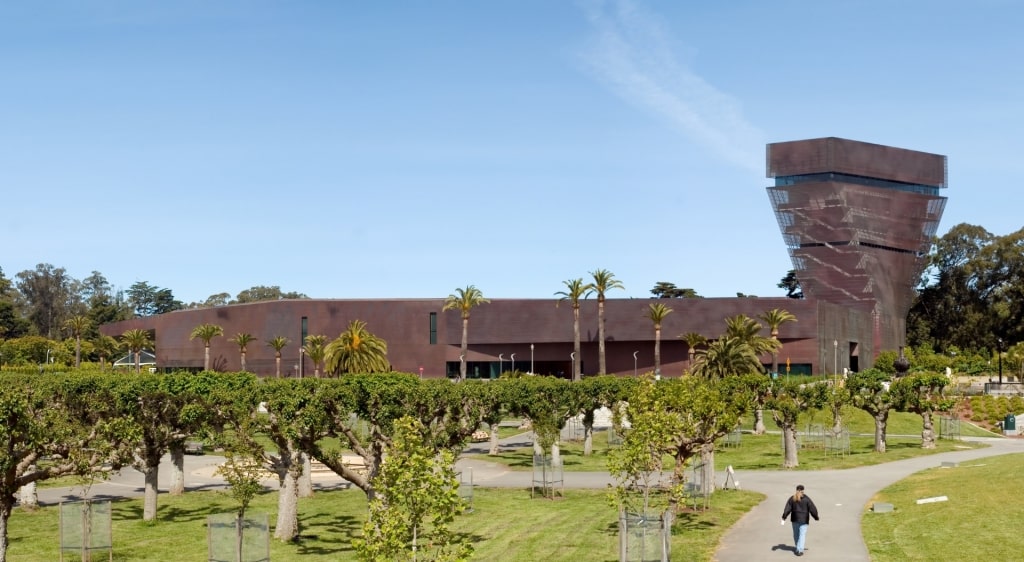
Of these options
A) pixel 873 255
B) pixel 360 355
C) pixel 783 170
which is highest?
pixel 783 170

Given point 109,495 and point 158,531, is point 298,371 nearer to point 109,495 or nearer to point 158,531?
point 109,495

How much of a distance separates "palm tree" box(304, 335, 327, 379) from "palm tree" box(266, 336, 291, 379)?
3234mm

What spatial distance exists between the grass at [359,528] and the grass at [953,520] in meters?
5.38

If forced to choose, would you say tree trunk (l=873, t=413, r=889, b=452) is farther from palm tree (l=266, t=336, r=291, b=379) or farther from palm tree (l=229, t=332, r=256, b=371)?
palm tree (l=229, t=332, r=256, b=371)

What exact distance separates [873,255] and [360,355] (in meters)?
98.2

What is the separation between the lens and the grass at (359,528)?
32125 millimetres

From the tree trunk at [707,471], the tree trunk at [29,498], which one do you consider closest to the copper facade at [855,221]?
the tree trunk at [707,471]

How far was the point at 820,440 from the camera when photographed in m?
67.2

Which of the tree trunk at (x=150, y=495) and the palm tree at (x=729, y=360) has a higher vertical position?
the palm tree at (x=729, y=360)

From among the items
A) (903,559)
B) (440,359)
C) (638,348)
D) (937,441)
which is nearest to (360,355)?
(440,359)

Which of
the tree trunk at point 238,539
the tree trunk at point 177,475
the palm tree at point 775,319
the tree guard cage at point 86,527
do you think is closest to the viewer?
the tree trunk at point 238,539

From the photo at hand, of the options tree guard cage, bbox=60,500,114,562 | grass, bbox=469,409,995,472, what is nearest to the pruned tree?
grass, bbox=469,409,995,472

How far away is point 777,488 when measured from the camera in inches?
1810

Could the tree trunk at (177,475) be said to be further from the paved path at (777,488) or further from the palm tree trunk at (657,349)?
the palm tree trunk at (657,349)
